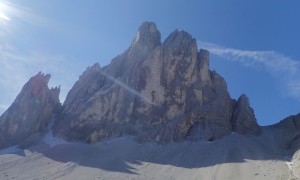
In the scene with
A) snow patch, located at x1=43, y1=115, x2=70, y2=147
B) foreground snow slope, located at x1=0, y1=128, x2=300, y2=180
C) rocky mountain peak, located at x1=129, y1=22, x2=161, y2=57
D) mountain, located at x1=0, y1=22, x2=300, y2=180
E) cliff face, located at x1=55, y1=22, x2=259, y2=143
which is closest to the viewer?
foreground snow slope, located at x1=0, y1=128, x2=300, y2=180

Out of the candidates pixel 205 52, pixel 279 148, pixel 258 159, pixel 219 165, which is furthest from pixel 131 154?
pixel 205 52

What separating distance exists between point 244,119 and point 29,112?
4294cm

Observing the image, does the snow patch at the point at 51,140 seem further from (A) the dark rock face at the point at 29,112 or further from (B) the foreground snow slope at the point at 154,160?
(A) the dark rock face at the point at 29,112

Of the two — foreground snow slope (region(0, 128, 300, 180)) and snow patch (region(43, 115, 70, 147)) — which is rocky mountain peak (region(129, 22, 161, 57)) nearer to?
foreground snow slope (region(0, 128, 300, 180))

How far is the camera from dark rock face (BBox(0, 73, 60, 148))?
81438mm

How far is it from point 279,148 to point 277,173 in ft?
53.3

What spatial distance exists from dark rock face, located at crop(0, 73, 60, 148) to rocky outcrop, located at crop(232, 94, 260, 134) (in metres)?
38.0

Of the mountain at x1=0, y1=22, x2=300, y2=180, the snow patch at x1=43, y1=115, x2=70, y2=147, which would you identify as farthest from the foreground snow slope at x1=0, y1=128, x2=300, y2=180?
the snow patch at x1=43, y1=115, x2=70, y2=147

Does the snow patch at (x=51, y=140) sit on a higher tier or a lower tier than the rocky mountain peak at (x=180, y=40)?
lower

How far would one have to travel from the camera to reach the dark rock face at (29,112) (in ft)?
267

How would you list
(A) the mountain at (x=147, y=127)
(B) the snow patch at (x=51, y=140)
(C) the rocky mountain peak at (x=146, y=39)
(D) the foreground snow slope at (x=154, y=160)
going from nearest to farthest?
(D) the foreground snow slope at (x=154, y=160) → (A) the mountain at (x=147, y=127) → (B) the snow patch at (x=51, y=140) → (C) the rocky mountain peak at (x=146, y=39)

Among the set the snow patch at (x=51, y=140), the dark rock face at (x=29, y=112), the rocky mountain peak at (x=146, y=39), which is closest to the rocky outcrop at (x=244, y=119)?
the rocky mountain peak at (x=146, y=39)

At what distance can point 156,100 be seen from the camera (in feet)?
274

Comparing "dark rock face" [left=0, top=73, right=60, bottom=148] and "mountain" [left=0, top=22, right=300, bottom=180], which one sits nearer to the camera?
"mountain" [left=0, top=22, right=300, bottom=180]
